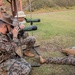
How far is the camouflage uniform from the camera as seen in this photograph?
3.88 metres

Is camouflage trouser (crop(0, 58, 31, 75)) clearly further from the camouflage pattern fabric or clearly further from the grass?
the camouflage pattern fabric

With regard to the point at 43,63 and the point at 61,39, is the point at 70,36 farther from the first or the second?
the point at 43,63

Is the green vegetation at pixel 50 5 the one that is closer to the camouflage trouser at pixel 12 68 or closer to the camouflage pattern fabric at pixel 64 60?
the camouflage pattern fabric at pixel 64 60

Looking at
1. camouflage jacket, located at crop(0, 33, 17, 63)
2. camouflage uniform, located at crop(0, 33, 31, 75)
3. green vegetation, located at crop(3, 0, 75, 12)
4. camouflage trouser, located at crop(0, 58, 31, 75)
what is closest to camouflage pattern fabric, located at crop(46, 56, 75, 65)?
Result: camouflage uniform, located at crop(0, 33, 31, 75)

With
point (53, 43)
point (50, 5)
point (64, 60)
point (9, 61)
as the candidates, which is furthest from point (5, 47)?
point (50, 5)

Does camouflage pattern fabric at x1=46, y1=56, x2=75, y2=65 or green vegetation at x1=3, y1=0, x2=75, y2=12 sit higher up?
camouflage pattern fabric at x1=46, y1=56, x2=75, y2=65

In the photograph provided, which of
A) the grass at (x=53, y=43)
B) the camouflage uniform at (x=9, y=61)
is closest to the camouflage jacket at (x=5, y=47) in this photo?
the camouflage uniform at (x=9, y=61)

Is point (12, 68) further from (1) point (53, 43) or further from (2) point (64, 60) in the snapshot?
(1) point (53, 43)

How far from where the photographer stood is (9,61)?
414cm

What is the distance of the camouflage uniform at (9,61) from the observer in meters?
3.88

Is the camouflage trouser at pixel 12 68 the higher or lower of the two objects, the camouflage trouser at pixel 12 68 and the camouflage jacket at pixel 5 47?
the lower

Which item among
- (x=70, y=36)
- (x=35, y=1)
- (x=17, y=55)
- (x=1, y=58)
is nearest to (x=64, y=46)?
(x=70, y=36)

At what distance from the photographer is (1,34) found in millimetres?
3908

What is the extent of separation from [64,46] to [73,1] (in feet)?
44.1
